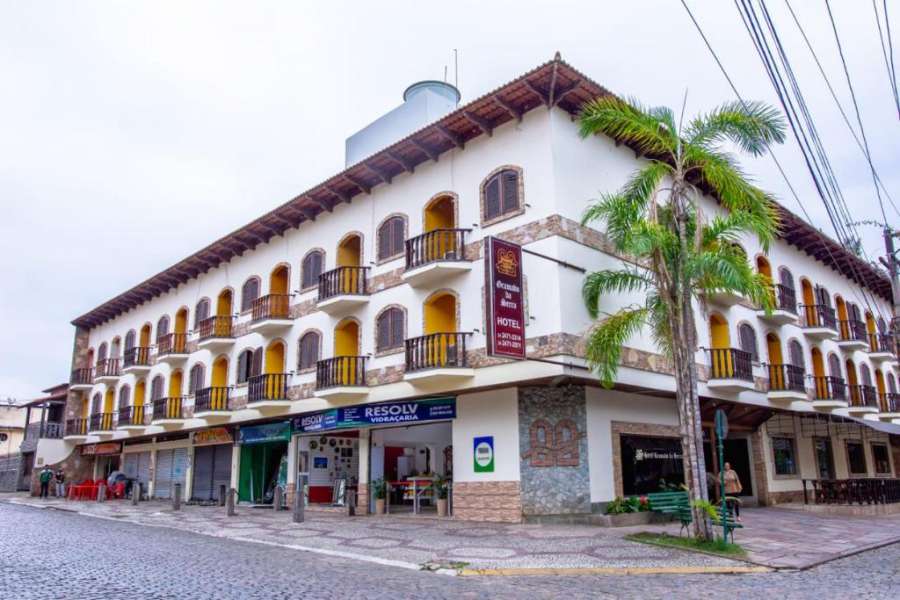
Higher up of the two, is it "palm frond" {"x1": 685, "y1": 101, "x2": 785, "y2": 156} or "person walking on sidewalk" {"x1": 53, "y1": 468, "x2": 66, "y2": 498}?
"palm frond" {"x1": 685, "y1": 101, "x2": 785, "y2": 156}

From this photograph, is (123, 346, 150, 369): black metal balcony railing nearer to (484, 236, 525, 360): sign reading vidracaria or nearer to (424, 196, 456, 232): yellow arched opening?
(424, 196, 456, 232): yellow arched opening

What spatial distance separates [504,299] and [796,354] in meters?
15.4

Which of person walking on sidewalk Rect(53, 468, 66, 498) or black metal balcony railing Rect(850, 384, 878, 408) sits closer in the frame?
black metal balcony railing Rect(850, 384, 878, 408)

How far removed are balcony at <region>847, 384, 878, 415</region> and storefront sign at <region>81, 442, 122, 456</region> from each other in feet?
108

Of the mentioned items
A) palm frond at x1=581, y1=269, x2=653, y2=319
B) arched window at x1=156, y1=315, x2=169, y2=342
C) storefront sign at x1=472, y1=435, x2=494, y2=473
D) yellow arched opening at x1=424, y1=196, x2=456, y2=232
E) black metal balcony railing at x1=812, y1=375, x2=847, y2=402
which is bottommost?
storefront sign at x1=472, y1=435, x2=494, y2=473

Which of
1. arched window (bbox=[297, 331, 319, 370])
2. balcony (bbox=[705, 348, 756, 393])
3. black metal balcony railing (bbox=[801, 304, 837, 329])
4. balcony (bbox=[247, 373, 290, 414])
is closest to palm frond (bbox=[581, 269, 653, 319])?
balcony (bbox=[705, 348, 756, 393])

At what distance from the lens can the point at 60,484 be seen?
35312 millimetres

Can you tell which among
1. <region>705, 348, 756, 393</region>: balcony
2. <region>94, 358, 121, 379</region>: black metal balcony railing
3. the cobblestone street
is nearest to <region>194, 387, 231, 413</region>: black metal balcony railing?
<region>94, 358, 121, 379</region>: black metal balcony railing

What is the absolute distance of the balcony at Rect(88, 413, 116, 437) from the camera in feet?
111

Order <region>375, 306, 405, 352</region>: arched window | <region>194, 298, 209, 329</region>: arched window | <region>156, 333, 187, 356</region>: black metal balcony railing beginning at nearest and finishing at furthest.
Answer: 1. <region>375, 306, 405, 352</region>: arched window
2. <region>194, 298, 209, 329</region>: arched window
3. <region>156, 333, 187, 356</region>: black metal balcony railing

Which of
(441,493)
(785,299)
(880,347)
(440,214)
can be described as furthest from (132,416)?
(880,347)

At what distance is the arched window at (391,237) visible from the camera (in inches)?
806

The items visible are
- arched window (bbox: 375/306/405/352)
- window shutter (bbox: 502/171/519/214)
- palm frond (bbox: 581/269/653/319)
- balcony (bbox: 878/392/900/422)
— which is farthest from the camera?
balcony (bbox: 878/392/900/422)

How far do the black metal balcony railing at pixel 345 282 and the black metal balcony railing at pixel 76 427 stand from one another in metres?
22.3
